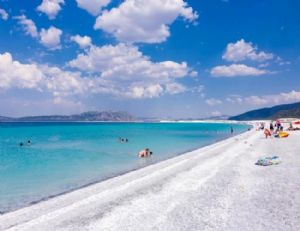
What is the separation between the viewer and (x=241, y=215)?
421 inches

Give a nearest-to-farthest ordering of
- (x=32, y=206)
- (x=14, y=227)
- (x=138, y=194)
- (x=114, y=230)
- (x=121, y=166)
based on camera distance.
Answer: (x=114, y=230) < (x=14, y=227) < (x=32, y=206) < (x=138, y=194) < (x=121, y=166)

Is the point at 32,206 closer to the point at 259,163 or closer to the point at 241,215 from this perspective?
the point at 241,215

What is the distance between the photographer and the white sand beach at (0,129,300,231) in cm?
1015

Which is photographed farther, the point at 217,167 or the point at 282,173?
the point at 217,167

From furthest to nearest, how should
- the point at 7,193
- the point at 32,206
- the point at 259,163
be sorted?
the point at 259,163 < the point at 7,193 < the point at 32,206

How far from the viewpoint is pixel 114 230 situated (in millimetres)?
9719

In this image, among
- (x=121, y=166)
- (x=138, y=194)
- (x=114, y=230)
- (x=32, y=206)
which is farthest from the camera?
(x=121, y=166)

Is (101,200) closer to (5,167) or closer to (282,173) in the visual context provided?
(282,173)

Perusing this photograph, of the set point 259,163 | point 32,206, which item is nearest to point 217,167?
point 259,163

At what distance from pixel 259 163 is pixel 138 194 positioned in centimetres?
1049

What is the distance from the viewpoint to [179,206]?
39.8 feet

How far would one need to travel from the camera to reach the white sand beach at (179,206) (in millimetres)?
10148

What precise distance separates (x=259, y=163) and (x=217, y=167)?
280cm

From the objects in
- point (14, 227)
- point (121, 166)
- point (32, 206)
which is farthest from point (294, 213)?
point (121, 166)
